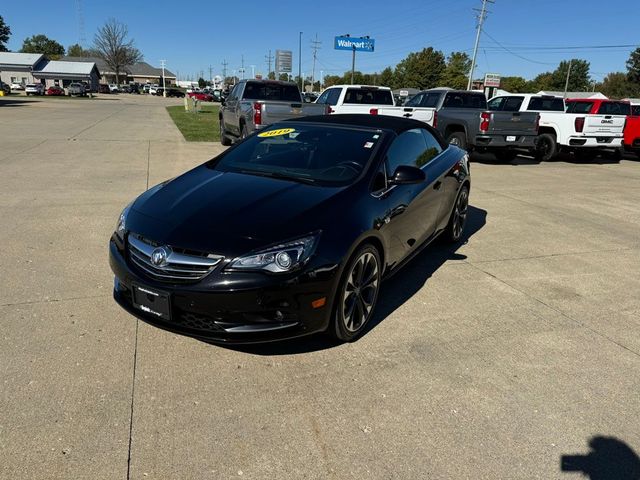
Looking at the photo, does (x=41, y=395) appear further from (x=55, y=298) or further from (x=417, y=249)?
(x=417, y=249)

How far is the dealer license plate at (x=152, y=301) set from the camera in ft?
9.30

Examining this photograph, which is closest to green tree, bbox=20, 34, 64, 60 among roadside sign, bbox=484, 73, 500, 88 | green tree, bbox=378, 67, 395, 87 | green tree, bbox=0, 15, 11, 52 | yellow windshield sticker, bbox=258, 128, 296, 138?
green tree, bbox=0, 15, 11, 52

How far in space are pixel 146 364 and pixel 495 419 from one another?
216 centimetres

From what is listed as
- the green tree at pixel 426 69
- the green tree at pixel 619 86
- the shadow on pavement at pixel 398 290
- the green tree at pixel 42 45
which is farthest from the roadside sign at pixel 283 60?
the green tree at pixel 42 45

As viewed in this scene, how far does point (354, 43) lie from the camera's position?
172 feet

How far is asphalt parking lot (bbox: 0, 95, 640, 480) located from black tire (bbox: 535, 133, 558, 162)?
33.1 feet

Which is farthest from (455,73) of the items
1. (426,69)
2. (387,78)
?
(387,78)

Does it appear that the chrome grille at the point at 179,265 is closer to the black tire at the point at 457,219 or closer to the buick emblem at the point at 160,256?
the buick emblem at the point at 160,256

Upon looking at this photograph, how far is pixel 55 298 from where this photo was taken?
3.86 meters

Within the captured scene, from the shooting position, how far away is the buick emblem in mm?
2861

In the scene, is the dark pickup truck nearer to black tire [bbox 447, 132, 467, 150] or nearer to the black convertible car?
black tire [bbox 447, 132, 467, 150]

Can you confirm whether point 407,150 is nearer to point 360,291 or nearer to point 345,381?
point 360,291

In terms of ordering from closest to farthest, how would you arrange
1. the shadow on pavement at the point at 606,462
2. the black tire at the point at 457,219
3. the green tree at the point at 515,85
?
the shadow on pavement at the point at 606,462
the black tire at the point at 457,219
the green tree at the point at 515,85

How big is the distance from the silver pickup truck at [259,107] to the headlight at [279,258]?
875 cm
